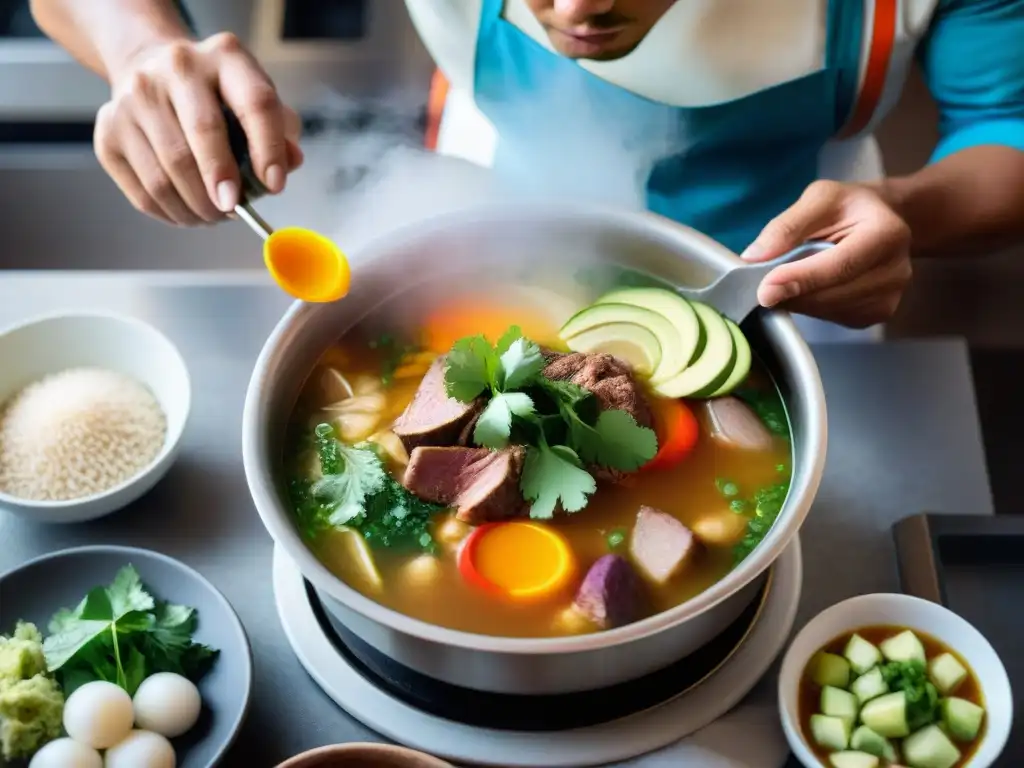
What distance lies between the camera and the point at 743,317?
142cm

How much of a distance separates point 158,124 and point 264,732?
850 millimetres

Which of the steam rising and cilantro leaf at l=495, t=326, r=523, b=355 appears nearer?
cilantro leaf at l=495, t=326, r=523, b=355

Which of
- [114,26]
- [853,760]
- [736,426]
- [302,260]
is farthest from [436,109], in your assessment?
[853,760]

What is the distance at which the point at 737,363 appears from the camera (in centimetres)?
141

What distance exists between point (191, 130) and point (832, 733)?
115cm

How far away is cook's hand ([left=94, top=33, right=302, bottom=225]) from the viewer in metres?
1.40

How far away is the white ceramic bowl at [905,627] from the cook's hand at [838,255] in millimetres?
416

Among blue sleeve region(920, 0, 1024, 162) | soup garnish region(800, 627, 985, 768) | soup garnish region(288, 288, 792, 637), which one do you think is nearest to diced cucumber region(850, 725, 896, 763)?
soup garnish region(800, 627, 985, 768)

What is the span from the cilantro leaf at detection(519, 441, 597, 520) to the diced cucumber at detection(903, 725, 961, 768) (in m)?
0.47

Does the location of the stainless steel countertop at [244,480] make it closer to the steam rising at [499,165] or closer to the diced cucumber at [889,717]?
the diced cucumber at [889,717]

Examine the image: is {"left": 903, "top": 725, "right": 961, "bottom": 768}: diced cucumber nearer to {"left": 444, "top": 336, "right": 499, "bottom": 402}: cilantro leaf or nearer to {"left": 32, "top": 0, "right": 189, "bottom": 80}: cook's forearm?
{"left": 444, "top": 336, "right": 499, "bottom": 402}: cilantro leaf

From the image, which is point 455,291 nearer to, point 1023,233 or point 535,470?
point 535,470

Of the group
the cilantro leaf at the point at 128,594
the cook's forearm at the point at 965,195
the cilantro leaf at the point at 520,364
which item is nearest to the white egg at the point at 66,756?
the cilantro leaf at the point at 128,594

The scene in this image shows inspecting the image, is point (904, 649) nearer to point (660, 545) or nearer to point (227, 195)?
point (660, 545)
